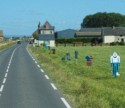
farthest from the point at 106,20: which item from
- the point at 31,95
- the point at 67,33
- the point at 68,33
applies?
the point at 31,95

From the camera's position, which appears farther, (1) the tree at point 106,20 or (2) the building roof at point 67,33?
(1) the tree at point 106,20

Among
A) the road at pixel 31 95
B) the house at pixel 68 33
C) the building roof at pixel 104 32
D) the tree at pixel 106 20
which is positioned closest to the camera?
the road at pixel 31 95

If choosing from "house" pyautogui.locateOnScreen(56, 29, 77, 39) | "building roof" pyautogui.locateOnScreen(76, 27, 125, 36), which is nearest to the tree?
"house" pyautogui.locateOnScreen(56, 29, 77, 39)

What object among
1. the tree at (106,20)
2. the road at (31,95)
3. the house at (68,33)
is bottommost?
the house at (68,33)

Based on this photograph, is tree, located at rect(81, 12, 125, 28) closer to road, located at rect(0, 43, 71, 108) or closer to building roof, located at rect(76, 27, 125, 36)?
building roof, located at rect(76, 27, 125, 36)

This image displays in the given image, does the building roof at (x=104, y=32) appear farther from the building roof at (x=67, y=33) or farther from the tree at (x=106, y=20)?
the tree at (x=106, y=20)

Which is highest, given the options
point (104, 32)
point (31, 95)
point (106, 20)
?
point (106, 20)

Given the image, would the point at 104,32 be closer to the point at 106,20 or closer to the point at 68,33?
the point at 68,33

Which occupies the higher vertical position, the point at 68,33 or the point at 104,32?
the point at 104,32

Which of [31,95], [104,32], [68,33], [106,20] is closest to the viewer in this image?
[31,95]

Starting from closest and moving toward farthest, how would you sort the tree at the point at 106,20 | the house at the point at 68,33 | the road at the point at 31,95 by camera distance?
the road at the point at 31,95 → the house at the point at 68,33 → the tree at the point at 106,20

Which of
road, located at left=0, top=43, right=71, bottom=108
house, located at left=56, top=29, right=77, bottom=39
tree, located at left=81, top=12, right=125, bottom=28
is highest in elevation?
tree, located at left=81, top=12, right=125, bottom=28

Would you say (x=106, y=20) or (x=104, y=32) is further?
(x=106, y=20)

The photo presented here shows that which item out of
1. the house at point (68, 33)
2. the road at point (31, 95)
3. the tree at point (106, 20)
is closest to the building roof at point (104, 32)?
the house at point (68, 33)
